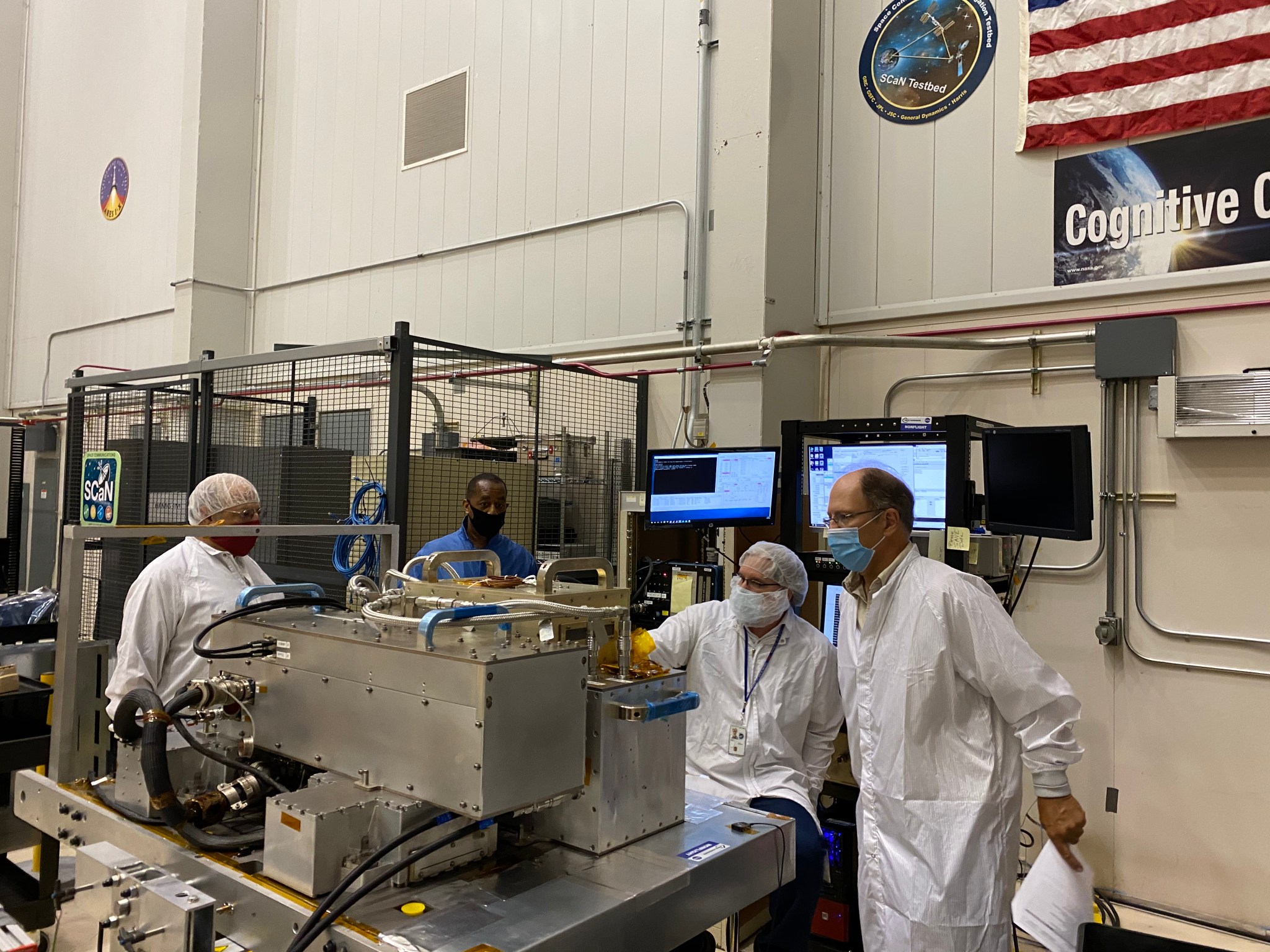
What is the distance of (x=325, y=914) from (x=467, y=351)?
2.81 m

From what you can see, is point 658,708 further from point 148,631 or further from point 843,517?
point 148,631

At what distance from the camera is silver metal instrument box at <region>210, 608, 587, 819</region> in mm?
1212

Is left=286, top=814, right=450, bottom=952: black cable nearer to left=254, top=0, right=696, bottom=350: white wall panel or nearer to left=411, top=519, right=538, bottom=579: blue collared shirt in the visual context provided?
left=411, top=519, right=538, bottom=579: blue collared shirt

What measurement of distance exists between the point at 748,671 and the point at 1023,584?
1540 millimetres

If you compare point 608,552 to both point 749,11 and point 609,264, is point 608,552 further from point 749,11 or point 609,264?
point 749,11

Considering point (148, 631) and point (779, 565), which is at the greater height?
point (779, 565)

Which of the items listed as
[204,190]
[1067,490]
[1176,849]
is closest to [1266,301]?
[1067,490]

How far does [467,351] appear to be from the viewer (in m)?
3.77

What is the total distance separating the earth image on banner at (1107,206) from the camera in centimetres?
359

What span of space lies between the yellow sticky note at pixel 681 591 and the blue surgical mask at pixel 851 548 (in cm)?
159

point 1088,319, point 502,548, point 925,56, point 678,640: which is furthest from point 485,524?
point 925,56

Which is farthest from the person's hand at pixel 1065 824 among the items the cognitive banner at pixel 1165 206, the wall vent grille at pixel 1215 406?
the cognitive banner at pixel 1165 206

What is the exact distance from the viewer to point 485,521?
3727 mm

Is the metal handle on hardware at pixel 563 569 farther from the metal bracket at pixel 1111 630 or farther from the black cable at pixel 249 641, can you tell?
the metal bracket at pixel 1111 630
